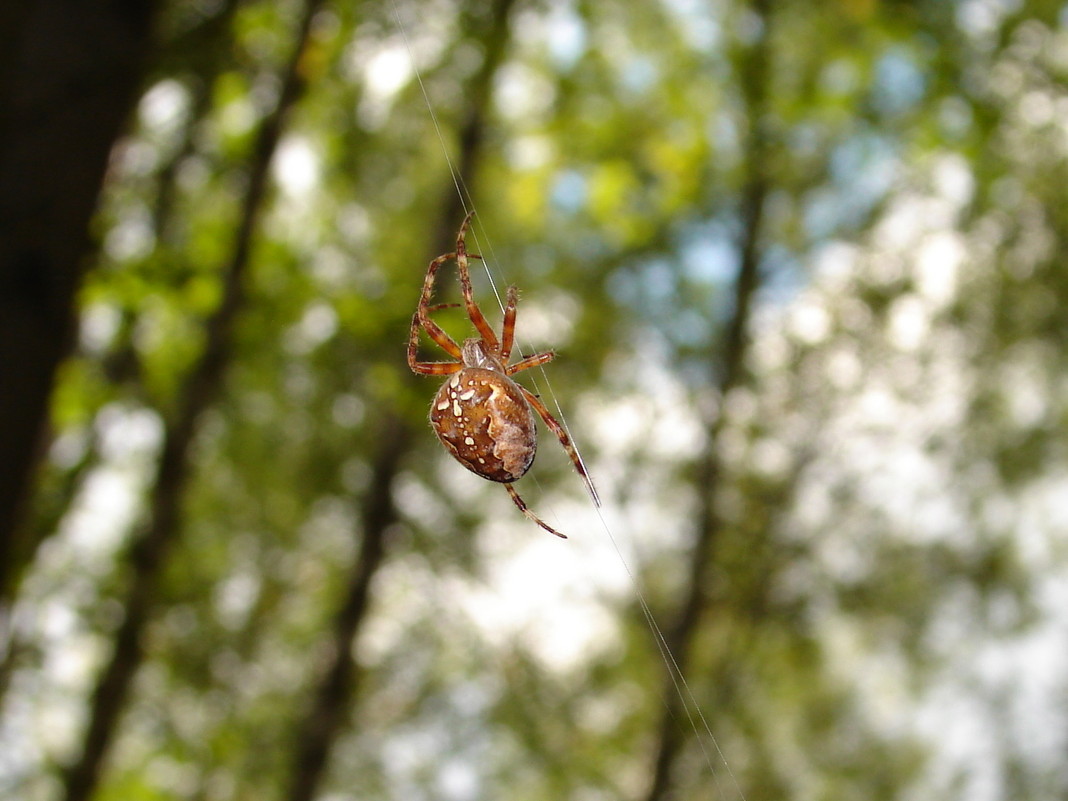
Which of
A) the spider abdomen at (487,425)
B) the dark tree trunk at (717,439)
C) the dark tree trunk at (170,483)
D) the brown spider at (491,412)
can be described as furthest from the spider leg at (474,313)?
the dark tree trunk at (717,439)

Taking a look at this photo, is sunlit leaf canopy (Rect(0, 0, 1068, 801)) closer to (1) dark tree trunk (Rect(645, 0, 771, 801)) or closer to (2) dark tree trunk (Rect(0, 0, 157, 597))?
(1) dark tree trunk (Rect(645, 0, 771, 801))

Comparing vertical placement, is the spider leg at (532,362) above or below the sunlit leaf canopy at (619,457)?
below

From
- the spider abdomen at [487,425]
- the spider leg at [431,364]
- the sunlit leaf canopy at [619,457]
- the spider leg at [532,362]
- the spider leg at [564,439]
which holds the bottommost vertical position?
the spider abdomen at [487,425]

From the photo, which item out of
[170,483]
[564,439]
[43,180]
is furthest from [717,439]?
[43,180]

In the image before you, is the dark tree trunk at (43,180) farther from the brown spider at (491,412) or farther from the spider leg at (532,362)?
the spider leg at (532,362)

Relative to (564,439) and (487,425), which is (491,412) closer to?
(487,425)

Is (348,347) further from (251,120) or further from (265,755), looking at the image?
(265,755)
